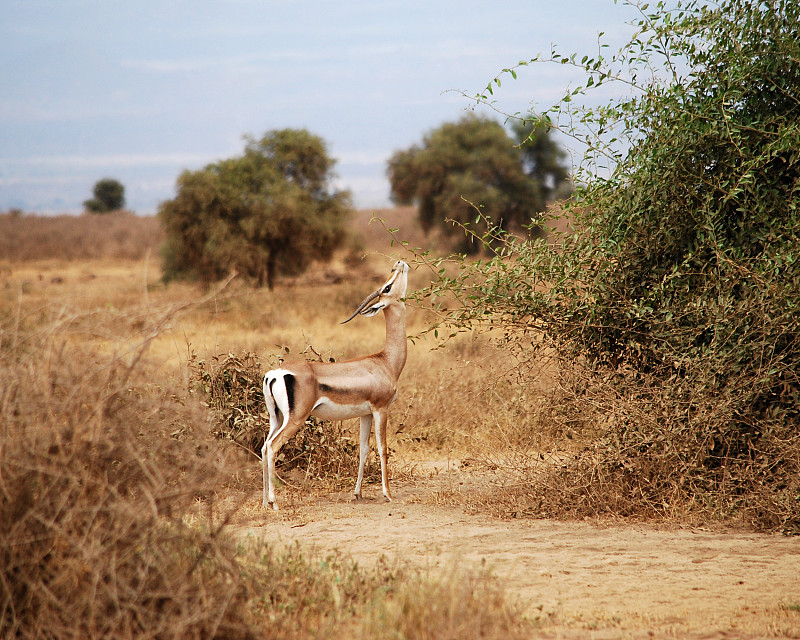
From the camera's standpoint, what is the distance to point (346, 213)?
25.9 m

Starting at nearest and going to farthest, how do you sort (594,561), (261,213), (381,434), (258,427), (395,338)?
(594,561) < (381,434) < (395,338) < (258,427) < (261,213)

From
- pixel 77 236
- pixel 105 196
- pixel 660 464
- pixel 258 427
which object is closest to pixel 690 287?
pixel 660 464

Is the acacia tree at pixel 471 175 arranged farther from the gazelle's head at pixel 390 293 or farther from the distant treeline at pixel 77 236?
the gazelle's head at pixel 390 293

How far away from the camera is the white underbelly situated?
742 centimetres

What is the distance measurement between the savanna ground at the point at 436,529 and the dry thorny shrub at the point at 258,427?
0.12 m

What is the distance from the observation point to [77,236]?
53.4m

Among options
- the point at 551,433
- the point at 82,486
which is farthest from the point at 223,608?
the point at 551,433

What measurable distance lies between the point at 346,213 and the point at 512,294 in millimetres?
18513

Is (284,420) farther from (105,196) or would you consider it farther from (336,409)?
(105,196)

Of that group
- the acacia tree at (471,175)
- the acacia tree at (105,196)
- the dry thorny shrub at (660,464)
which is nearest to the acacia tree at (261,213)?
the acacia tree at (471,175)

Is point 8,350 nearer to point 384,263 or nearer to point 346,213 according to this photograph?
point 346,213

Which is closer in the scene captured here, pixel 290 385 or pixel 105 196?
pixel 290 385

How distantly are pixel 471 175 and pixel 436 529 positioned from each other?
33.1 metres

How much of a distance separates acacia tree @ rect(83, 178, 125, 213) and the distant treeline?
5.03m
